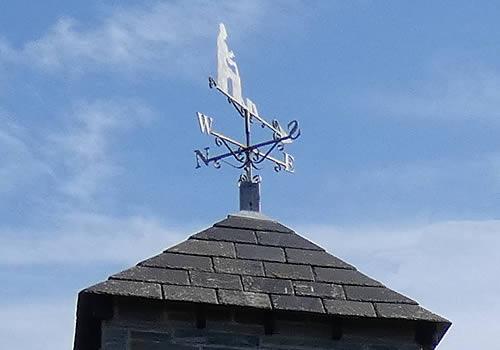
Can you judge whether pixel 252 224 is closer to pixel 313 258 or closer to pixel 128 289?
pixel 313 258

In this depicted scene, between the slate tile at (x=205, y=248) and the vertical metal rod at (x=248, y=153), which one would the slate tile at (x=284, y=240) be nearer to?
the slate tile at (x=205, y=248)

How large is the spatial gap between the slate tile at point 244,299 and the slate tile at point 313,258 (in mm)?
511

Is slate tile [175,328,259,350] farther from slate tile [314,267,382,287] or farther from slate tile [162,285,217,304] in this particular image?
slate tile [314,267,382,287]

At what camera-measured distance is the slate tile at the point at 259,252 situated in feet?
25.1

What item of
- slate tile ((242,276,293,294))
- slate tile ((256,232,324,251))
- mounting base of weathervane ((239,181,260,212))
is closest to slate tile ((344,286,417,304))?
slate tile ((242,276,293,294))

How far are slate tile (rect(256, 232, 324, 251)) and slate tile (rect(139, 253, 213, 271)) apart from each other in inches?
20.7

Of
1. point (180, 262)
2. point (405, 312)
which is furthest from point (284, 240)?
point (405, 312)

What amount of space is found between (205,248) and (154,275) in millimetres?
495

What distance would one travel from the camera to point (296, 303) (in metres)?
7.28

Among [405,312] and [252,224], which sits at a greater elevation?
[252,224]

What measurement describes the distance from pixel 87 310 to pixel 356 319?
67.4 inches

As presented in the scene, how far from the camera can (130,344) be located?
Result: 23.3 ft

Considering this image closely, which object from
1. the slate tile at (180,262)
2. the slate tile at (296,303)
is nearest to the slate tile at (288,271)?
the slate tile at (296,303)

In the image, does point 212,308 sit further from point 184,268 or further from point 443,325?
point 443,325
